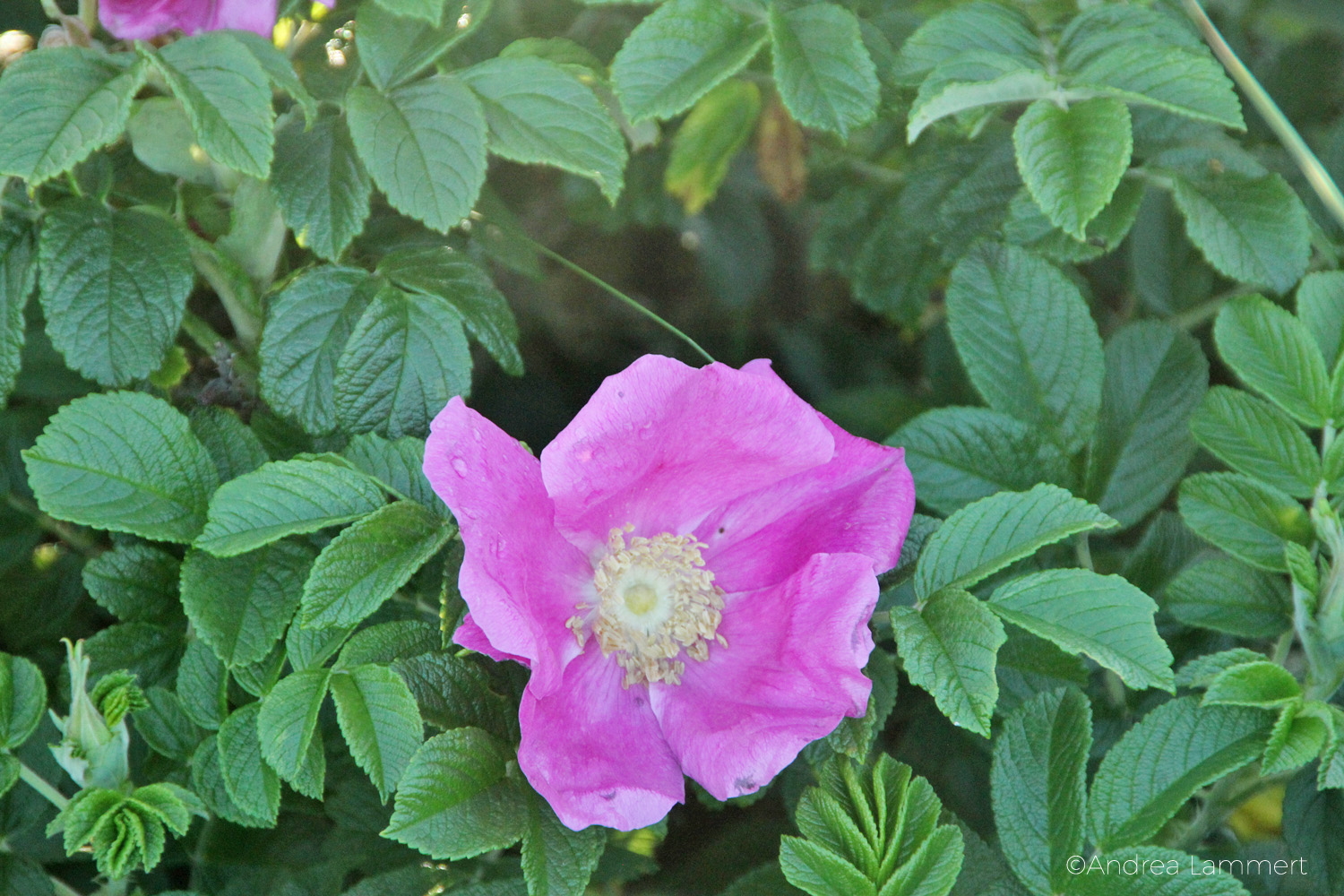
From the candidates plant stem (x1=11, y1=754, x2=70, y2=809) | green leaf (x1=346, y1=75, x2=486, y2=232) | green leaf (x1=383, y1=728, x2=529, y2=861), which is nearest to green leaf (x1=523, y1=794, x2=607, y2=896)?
green leaf (x1=383, y1=728, x2=529, y2=861)

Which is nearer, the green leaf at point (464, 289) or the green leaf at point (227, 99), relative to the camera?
the green leaf at point (227, 99)

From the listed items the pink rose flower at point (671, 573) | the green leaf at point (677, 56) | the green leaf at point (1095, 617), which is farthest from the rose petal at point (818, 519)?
the green leaf at point (677, 56)

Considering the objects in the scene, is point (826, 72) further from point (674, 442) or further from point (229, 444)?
point (229, 444)

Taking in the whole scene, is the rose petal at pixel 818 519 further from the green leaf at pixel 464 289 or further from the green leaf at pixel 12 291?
the green leaf at pixel 12 291

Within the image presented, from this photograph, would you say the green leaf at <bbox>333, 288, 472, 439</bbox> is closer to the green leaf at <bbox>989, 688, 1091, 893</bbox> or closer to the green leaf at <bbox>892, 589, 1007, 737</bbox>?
the green leaf at <bbox>892, 589, 1007, 737</bbox>

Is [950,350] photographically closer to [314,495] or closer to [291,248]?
[291,248]

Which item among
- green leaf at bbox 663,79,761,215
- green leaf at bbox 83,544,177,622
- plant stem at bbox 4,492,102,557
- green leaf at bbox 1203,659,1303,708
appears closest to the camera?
green leaf at bbox 1203,659,1303,708
